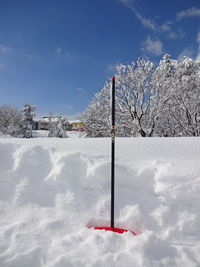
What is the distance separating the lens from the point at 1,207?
236 centimetres

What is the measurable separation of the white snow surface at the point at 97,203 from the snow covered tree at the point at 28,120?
2651 cm

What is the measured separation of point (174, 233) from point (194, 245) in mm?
217

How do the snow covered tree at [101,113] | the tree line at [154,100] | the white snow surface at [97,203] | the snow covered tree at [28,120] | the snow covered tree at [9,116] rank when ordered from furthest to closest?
the snow covered tree at [9,116], the snow covered tree at [28,120], the snow covered tree at [101,113], the tree line at [154,100], the white snow surface at [97,203]

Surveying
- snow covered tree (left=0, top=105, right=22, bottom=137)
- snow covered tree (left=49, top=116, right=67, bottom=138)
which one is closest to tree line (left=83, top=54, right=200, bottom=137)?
snow covered tree (left=49, top=116, right=67, bottom=138)

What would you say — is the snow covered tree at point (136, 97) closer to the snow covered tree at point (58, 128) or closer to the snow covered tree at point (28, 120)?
the snow covered tree at point (58, 128)

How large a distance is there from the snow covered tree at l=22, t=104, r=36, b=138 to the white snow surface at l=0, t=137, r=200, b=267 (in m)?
26.5

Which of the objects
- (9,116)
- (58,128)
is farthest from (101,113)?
(9,116)

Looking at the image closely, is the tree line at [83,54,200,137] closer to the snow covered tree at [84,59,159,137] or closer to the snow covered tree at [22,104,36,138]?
the snow covered tree at [84,59,159,137]

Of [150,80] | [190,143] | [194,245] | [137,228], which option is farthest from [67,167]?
[150,80]

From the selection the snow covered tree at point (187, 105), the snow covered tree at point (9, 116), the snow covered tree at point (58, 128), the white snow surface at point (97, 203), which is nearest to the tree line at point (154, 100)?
the snow covered tree at point (187, 105)

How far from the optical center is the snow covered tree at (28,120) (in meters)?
28.2

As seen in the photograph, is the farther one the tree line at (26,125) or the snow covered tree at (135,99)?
the tree line at (26,125)

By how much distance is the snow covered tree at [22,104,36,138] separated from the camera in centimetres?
2816

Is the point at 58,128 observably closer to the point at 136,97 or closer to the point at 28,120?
the point at 28,120
